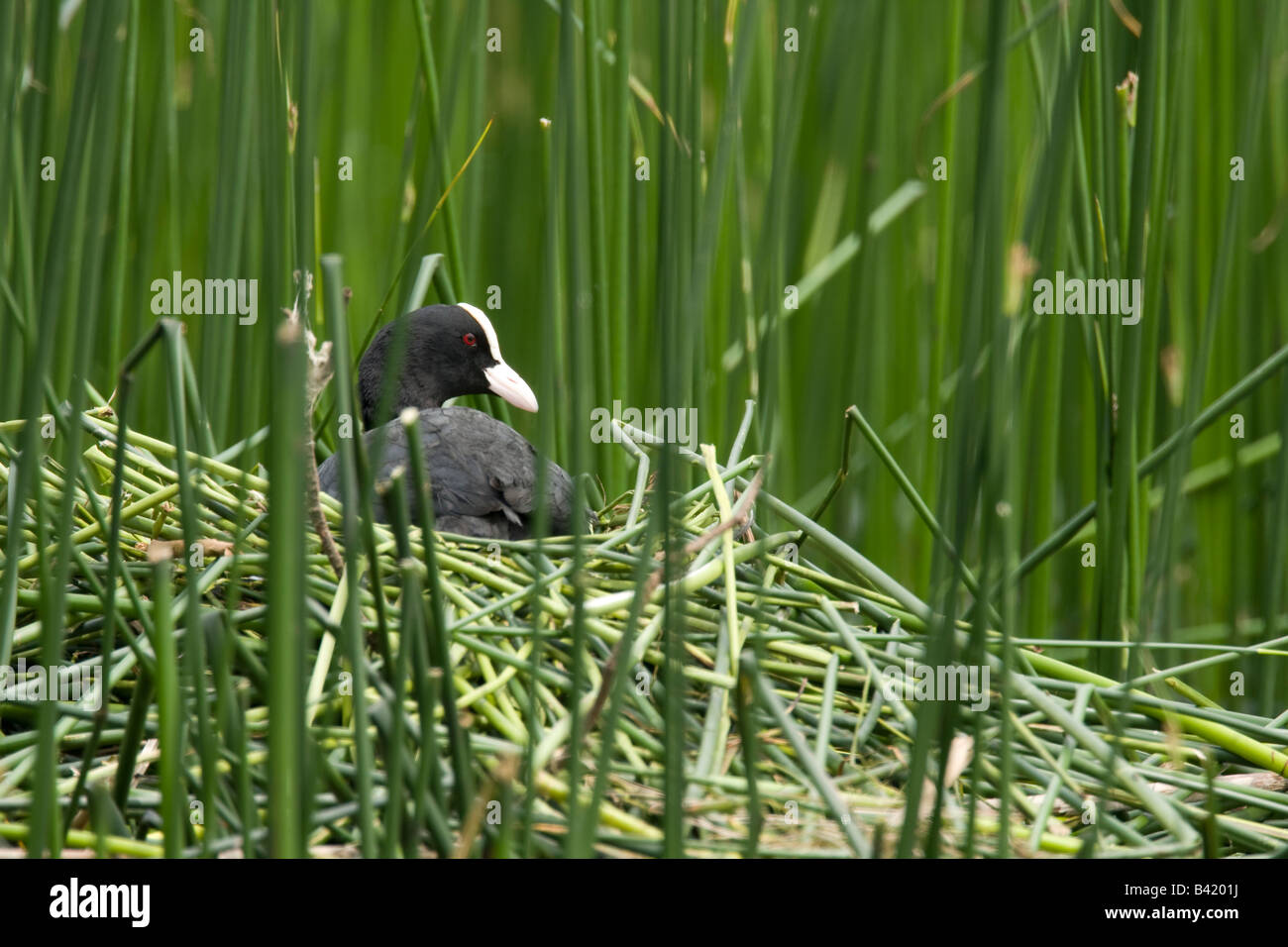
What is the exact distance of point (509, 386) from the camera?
7.97 feet

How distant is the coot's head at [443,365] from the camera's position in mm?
2414

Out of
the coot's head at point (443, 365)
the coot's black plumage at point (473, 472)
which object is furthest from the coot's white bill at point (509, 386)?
the coot's black plumage at point (473, 472)

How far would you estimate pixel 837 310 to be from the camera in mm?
2730

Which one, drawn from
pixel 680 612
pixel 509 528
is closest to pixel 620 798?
pixel 680 612

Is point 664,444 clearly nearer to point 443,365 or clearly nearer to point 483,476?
point 483,476

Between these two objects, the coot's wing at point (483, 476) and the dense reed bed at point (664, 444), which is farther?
the coot's wing at point (483, 476)

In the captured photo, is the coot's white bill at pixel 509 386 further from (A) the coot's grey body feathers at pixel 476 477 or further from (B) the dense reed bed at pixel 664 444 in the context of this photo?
(A) the coot's grey body feathers at pixel 476 477

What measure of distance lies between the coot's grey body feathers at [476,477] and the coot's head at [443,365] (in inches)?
14.8

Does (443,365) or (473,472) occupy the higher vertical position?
(443,365)

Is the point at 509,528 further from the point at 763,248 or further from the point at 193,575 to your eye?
the point at 193,575

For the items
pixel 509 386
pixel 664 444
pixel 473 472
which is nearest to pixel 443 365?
pixel 509 386

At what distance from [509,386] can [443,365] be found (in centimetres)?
18

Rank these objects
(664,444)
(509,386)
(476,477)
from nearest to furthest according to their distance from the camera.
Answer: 1. (664,444)
2. (476,477)
3. (509,386)
